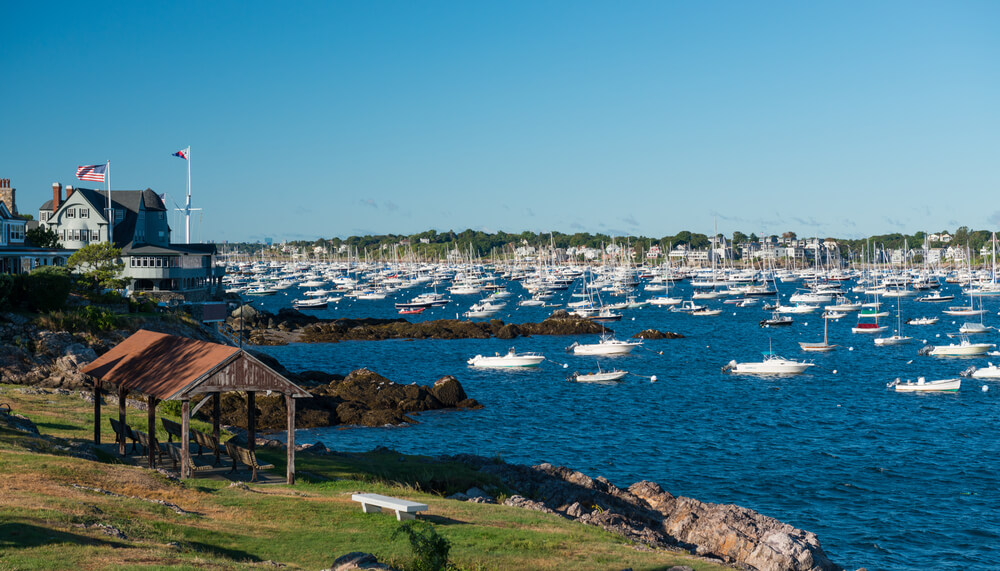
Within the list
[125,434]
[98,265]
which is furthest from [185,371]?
[98,265]

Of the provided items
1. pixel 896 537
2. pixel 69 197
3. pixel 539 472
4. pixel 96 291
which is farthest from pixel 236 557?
pixel 69 197

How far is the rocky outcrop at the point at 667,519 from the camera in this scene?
87.0ft

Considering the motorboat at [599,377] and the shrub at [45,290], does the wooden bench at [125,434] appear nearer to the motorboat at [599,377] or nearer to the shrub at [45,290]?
the shrub at [45,290]

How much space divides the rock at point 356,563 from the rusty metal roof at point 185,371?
27.3ft

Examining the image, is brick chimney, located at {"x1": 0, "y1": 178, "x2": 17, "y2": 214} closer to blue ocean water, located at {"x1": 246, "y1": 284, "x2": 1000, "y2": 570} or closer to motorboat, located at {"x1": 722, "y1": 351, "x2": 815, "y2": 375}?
blue ocean water, located at {"x1": 246, "y1": 284, "x2": 1000, "y2": 570}

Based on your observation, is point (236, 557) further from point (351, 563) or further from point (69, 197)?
point (69, 197)

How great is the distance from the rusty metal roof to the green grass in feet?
8.98

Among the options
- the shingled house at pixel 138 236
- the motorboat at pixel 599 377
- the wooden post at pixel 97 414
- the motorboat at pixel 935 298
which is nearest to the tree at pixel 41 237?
the shingled house at pixel 138 236

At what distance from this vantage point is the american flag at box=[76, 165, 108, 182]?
245 ft

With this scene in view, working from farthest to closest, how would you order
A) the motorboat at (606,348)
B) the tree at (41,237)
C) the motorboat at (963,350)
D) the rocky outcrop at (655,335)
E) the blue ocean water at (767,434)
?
1. the rocky outcrop at (655,335)
2. the motorboat at (606,348)
3. the motorboat at (963,350)
4. the tree at (41,237)
5. the blue ocean water at (767,434)

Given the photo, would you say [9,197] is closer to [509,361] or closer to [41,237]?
[41,237]

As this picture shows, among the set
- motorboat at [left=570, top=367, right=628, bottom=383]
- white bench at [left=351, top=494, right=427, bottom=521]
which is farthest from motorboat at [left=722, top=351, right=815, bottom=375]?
white bench at [left=351, top=494, right=427, bottom=521]

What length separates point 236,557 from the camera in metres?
18.0

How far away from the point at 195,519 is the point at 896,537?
Answer: 27.1 metres
